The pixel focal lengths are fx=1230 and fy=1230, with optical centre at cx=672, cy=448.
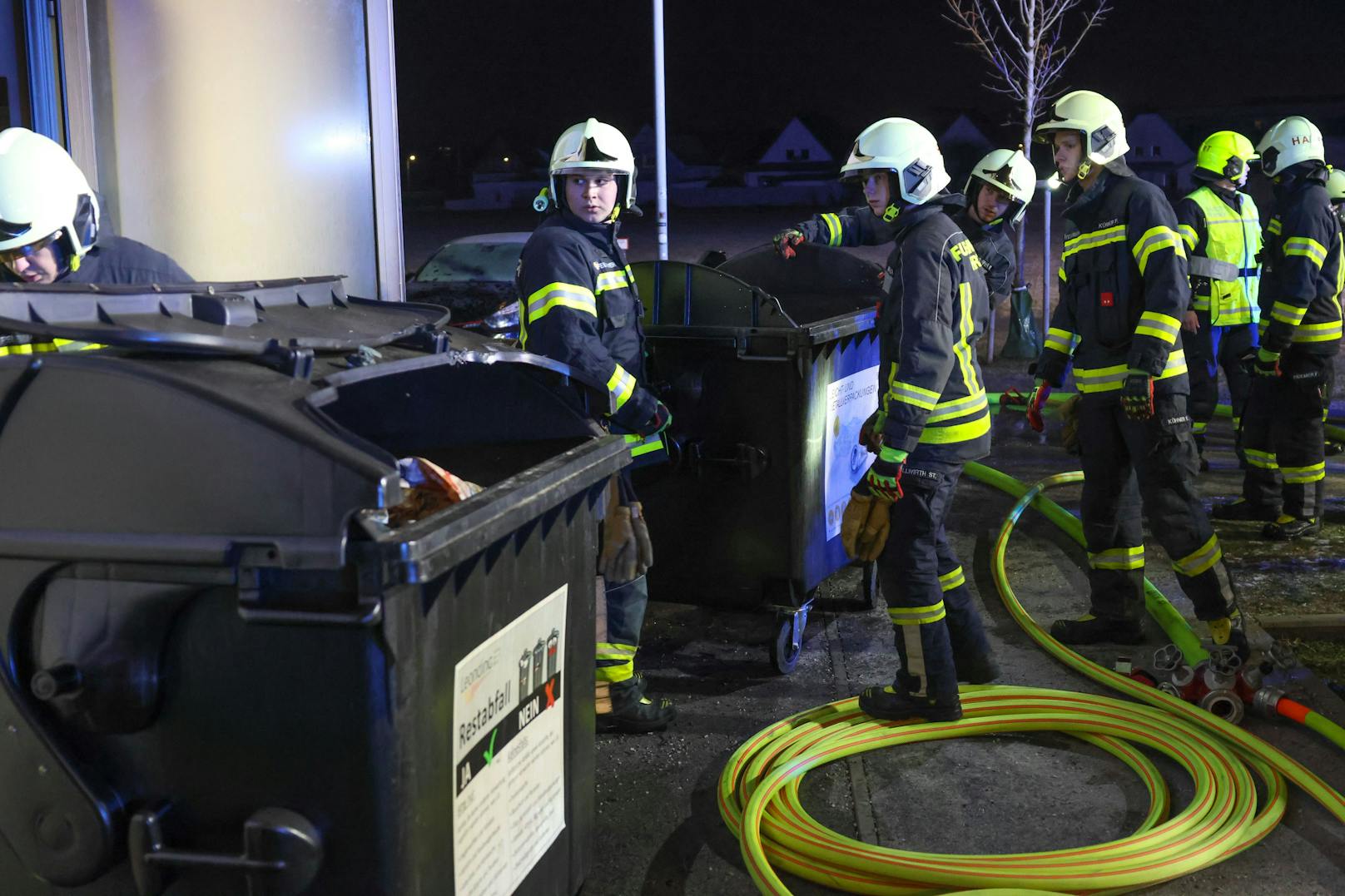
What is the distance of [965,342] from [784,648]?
1284mm

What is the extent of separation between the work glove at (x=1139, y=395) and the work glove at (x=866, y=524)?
1.14 metres

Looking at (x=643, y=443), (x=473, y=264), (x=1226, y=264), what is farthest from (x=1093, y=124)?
(x=473, y=264)

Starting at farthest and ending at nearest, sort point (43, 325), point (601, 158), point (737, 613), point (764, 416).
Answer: point (737, 613) < point (764, 416) < point (601, 158) < point (43, 325)

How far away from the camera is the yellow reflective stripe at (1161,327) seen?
4336 millimetres

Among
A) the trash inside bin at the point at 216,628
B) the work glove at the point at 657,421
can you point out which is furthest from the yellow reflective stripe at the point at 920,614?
the trash inside bin at the point at 216,628

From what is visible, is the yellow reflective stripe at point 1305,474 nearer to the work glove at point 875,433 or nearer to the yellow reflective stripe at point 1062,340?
the yellow reflective stripe at point 1062,340

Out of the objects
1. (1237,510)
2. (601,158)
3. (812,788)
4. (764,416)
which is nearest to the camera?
(812,788)

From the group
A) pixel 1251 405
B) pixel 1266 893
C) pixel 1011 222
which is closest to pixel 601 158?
pixel 1266 893

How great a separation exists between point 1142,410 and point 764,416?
1343 millimetres

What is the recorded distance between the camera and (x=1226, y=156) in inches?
262

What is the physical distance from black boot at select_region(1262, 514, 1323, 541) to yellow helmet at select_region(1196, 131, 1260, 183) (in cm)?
194

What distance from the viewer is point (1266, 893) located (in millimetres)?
2961

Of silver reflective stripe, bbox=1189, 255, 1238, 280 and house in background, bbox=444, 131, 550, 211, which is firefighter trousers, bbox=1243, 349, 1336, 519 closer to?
silver reflective stripe, bbox=1189, 255, 1238, 280

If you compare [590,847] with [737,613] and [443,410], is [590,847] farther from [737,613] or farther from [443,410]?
[737,613]
